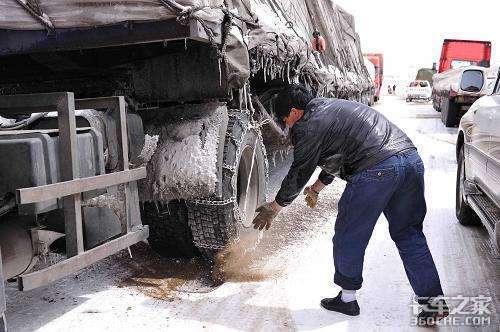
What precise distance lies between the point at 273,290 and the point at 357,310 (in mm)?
644

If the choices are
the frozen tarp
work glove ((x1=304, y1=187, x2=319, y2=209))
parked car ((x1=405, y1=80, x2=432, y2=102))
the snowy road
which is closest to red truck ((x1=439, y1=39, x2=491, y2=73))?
parked car ((x1=405, y1=80, x2=432, y2=102))

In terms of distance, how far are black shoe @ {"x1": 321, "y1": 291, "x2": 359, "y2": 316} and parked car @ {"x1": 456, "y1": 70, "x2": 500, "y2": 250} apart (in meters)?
0.91

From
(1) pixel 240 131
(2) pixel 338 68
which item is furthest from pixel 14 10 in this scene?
(2) pixel 338 68

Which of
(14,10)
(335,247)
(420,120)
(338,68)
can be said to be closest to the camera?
(14,10)

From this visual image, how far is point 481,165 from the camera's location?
13.1 ft

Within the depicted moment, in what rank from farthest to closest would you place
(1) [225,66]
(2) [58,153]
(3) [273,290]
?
1. (3) [273,290]
2. (1) [225,66]
3. (2) [58,153]

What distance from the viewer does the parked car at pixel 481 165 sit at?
11.2 feet

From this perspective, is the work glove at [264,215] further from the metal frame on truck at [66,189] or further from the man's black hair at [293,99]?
the metal frame on truck at [66,189]

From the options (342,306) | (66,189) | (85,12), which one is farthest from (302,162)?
(85,12)

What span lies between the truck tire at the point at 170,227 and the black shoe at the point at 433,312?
5.54 feet

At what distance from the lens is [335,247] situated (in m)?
3.09

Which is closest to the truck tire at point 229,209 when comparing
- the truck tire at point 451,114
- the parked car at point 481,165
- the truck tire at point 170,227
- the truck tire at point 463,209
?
the truck tire at point 170,227

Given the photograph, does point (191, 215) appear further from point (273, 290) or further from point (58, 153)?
point (58, 153)

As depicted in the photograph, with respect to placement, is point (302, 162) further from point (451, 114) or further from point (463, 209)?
point (451, 114)
